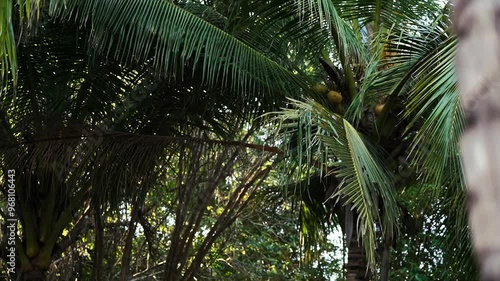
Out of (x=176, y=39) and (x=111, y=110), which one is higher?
(x=111, y=110)

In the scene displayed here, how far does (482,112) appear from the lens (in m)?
0.66

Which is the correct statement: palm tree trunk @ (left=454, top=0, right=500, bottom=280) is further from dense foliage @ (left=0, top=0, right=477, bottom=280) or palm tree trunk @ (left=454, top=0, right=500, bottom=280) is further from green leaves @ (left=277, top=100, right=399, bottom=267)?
green leaves @ (left=277, top=100, right=399, bottom=267)

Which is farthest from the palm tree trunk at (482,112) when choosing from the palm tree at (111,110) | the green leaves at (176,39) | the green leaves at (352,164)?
the palm tree at (111,110)

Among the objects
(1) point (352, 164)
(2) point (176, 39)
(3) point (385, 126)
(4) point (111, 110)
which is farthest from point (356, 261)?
(4) point (111, 110)

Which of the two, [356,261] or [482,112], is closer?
[482,112]

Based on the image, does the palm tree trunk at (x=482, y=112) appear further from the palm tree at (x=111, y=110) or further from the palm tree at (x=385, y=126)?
the palm tree at (x=111, y=110)

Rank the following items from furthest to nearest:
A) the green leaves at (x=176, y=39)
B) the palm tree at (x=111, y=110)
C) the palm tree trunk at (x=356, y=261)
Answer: the palm tree at (x=111, y=110), the palm tree trunk at (x=356, y=261), the green leaves at (x=176, y=39)

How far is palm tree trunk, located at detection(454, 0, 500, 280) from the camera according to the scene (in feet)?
2.11

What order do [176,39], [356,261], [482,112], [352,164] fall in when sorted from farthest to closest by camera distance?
[356,261] → [176,39] → [352,164] → [482,112]

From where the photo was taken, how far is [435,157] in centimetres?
499

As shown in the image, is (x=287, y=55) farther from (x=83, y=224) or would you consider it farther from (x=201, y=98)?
(x=83, y=224)

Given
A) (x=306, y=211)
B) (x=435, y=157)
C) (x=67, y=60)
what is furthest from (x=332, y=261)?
(x=435, y=157)

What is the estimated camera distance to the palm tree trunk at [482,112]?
0.64 m

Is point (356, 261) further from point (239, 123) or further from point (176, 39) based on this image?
point (176, 39)
